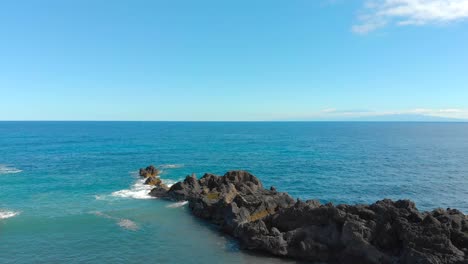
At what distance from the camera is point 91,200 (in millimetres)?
48500

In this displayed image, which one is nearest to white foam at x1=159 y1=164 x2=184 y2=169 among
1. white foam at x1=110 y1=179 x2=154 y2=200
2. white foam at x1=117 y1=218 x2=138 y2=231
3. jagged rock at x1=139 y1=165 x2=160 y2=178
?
jagged rock at x1=139 y1=165 x2=160 y2=178

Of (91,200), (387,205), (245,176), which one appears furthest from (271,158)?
(387,205)

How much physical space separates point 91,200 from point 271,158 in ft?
189

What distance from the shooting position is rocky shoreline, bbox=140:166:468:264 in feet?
86.6

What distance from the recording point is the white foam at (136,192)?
168 ft

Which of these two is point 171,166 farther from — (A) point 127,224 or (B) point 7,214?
(A) point 127,224

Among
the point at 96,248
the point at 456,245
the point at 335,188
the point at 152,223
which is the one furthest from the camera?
the point at 335,188

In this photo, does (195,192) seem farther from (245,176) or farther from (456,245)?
(456,245)

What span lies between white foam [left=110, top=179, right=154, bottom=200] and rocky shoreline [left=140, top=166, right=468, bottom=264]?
18.2m

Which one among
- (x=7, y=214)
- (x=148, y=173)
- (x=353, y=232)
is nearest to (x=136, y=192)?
(x=148, y=173)

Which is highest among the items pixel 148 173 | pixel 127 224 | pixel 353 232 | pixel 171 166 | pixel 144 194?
pixel 353 232

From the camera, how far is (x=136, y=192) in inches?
2130

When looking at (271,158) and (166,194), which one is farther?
(271,158)

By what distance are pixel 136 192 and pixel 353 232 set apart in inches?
1440
